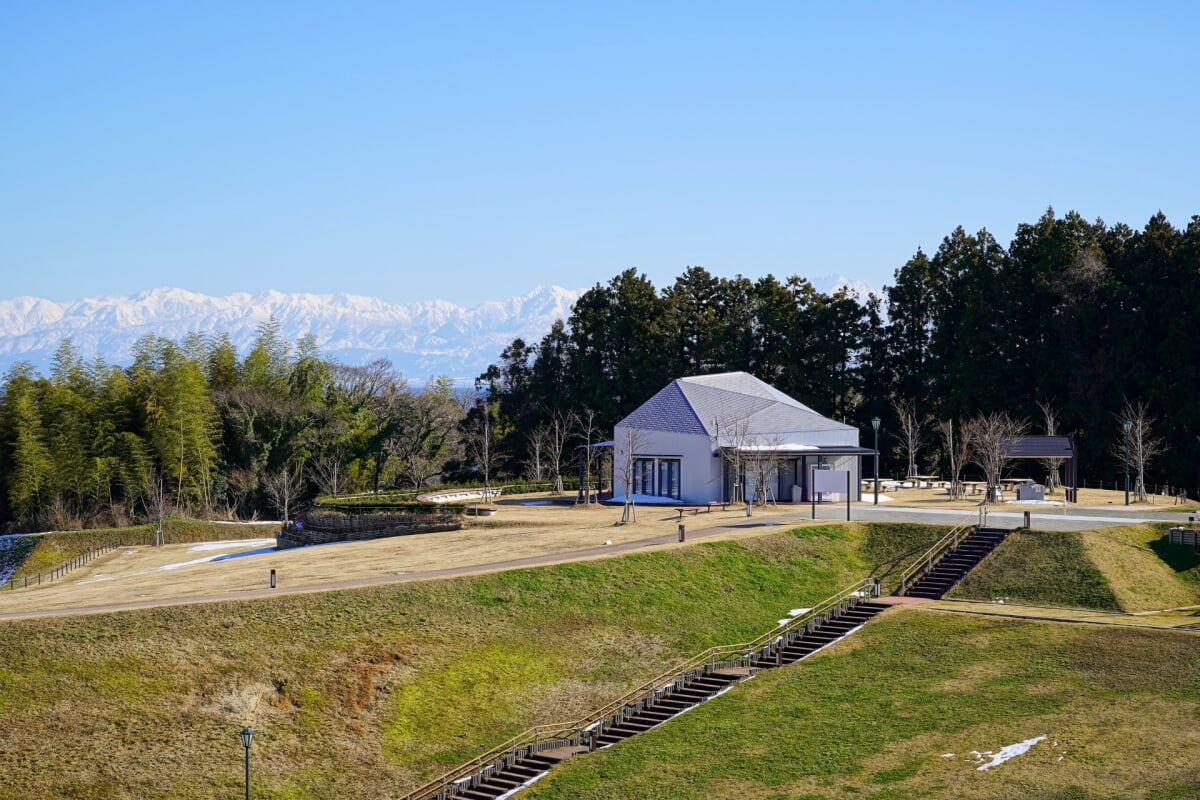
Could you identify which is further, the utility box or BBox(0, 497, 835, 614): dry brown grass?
the utility box

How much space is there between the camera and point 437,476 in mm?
95625

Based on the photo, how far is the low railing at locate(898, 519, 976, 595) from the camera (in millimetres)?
44219

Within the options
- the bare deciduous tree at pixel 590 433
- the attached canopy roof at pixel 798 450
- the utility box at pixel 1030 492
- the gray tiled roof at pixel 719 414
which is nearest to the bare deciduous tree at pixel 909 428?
the gray tiled roof at pixel 719 414

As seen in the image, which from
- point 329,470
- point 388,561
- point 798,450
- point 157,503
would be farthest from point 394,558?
point 329,470

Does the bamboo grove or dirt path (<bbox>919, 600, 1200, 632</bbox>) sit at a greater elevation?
the bamboo grove

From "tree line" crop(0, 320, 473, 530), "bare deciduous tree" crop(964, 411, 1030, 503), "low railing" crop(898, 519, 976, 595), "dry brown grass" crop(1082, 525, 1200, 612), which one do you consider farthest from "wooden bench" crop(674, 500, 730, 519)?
"tree line" crop(0, 320, 473, 530)

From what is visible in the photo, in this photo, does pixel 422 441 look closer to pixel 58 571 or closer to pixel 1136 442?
pixel 58 571

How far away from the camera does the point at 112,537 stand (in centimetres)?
7081

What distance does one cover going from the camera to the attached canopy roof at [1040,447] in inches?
2296

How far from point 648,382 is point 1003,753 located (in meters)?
60.0

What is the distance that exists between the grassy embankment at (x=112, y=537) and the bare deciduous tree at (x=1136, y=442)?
50094mm

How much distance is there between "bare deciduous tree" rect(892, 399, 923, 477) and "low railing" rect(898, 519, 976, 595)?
2484 cm

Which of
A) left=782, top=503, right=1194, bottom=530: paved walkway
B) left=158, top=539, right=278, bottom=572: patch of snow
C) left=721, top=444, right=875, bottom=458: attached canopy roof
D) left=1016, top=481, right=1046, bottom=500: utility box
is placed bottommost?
left=158, top=539, right=278, bottom=572: patch of snow

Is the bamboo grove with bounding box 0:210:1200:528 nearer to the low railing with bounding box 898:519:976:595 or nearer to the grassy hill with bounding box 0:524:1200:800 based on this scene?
the low railing with bounding box 898:519:976:595
